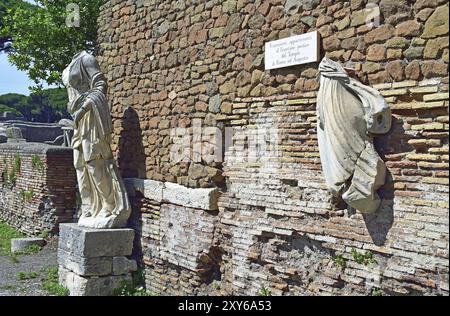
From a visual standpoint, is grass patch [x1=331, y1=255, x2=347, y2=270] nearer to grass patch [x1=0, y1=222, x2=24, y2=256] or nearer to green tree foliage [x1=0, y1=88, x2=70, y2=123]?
grass patch [x1=0, y1=222, x2=24, y2=256]

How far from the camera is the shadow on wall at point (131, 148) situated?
708 centimetres

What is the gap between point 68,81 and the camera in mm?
6918

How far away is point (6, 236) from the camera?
35.5 feet

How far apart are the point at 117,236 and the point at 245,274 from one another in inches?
76.9

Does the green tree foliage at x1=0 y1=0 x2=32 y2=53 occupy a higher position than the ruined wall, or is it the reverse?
the green tree foliage at x1=0 y1=0 x2=32 y2=53

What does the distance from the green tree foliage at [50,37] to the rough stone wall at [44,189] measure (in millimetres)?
1582

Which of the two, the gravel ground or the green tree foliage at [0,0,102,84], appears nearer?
the gravel ground

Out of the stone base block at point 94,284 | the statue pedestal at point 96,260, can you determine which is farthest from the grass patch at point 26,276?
the stone base block at point 94,284

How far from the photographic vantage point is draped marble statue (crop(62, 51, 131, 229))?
22.0 feet

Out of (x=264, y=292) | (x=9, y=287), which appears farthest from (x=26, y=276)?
(x=264, y=292)

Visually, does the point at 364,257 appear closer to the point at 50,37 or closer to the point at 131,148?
the point at 131,148

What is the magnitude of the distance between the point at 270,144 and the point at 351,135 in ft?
3.47

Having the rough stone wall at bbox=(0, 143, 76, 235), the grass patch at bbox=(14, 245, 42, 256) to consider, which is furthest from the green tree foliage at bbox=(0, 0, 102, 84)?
the grass patch at bbox=(14, 245, 42, 256)

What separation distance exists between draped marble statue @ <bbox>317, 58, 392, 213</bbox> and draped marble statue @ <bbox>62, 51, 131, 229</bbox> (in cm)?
316
